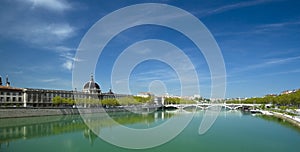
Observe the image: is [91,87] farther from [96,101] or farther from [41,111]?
[41,111]

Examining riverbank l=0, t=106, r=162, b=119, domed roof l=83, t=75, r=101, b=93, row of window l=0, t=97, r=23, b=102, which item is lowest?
riverbank l=0, t=106, r=162, b=119

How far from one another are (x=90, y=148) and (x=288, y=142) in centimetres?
621

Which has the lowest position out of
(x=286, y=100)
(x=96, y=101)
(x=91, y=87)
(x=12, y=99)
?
(x=286, y=100)

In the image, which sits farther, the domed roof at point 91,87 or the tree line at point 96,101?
the domed roof at point 91,87

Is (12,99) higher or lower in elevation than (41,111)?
higher

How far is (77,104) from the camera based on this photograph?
23938 millimetres

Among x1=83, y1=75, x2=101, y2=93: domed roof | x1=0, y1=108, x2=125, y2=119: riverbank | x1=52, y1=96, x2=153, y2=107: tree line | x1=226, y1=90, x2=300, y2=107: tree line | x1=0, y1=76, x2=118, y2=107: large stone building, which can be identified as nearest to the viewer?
x1=0, y1=108, x2=125, y2=119: riverbank

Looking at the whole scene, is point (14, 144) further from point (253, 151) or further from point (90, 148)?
point (253, 151)

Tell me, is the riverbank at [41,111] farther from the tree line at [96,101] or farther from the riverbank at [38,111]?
the tree line at [96,101]

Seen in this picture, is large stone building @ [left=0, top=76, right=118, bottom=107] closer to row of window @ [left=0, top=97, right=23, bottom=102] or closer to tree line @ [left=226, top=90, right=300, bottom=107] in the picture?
row of window @ [left=0, top=97, right=23, bottom=102]

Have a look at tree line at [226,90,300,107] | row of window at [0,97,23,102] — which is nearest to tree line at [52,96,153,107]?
row of window at [0,97,23,102]

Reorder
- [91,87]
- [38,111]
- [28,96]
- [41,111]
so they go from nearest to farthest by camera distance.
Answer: [38,111], [41,111], [28,96], [91,87]

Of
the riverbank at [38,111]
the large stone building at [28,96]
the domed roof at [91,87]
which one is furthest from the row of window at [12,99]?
the domed roof at [91,87]

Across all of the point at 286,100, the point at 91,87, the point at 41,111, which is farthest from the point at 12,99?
the point at 286,100
